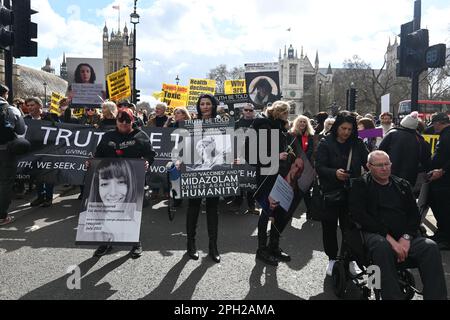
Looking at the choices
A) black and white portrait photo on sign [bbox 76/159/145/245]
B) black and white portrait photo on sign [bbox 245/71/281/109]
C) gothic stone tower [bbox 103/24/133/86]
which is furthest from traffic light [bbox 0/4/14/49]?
gothic stone tower [bbox 103/24/133/86]

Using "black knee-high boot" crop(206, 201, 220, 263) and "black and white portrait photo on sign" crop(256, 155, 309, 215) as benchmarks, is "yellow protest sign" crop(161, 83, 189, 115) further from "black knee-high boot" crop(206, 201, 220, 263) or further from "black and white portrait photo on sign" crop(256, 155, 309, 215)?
"black and white portrait photo on sign" crop(256, 155, 309, 215)

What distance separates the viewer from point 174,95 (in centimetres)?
1602

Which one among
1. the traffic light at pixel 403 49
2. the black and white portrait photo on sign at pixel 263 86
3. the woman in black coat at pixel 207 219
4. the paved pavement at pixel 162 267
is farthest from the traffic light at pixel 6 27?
the traffic light at pixel 403 49

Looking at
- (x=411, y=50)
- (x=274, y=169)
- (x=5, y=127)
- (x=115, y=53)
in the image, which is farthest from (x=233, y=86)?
(x=115, y=53)

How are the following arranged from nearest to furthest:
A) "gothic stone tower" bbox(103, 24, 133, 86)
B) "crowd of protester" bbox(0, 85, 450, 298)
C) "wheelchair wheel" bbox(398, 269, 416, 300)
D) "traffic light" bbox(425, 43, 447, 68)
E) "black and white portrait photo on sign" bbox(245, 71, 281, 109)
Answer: "wheelchair wheel" bbox(398, 269, 416, 300) → "crowd of protester" bbox(0, 85, 450, 298) → "traffic light" bbox(425, 43, 447, 68) → "black and white portrait photo on sign" bbox(245, 71, 281, 109) → "gothic stone tower" bbox(103, 24, 133, 86)

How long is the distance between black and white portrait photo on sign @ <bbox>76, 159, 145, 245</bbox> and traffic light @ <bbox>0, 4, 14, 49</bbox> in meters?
4.42

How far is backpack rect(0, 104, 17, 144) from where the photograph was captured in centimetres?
620

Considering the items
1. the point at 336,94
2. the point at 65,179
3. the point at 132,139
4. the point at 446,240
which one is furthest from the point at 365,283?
the point at 336,94

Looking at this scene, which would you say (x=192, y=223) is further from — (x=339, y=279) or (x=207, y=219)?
(x=339, y=279)

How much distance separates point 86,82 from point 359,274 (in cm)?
1001

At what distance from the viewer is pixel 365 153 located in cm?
456

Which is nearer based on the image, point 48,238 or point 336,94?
point 48,238

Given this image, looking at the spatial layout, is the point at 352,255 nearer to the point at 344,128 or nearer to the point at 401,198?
the point at 401,198
